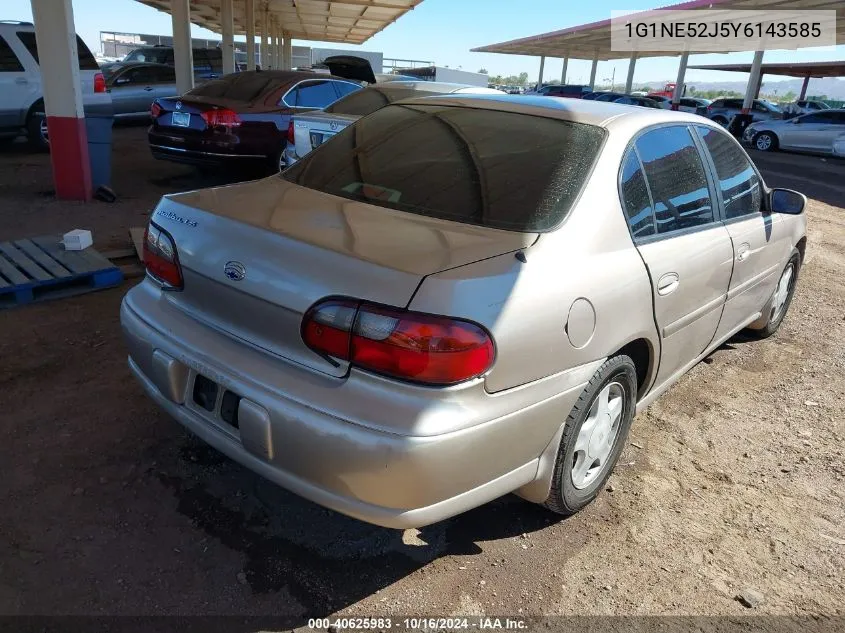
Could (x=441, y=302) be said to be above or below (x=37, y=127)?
above

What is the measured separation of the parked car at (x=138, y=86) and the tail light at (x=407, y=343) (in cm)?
1405

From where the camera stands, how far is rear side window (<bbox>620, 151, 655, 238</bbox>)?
2490 mm

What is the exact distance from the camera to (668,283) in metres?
2.65

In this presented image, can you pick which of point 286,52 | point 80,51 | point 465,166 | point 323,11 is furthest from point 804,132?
point 286,52

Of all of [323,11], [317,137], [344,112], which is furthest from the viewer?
[323,11]

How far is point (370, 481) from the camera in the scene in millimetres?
1856

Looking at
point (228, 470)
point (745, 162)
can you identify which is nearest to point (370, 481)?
point (228, 470)

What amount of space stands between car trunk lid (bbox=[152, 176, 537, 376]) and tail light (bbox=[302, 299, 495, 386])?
46 mm

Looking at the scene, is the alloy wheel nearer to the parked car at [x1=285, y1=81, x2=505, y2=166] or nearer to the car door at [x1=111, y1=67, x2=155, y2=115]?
the parked car at [x1=285, y1=81, x2=505, y2=166]

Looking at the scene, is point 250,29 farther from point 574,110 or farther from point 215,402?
point 215,402

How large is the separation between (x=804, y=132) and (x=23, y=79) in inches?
802

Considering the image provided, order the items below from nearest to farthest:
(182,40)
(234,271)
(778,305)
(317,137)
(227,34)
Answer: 1. (234,271)
2. (778,305)
3. (317,137)
4. (182,40)
5. (227,34)

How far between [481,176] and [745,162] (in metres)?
2.02

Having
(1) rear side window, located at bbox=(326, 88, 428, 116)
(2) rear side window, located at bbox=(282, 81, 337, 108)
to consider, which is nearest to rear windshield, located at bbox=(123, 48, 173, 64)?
(2) rear side window, located at bbox=(282, 81, 337, 108)
